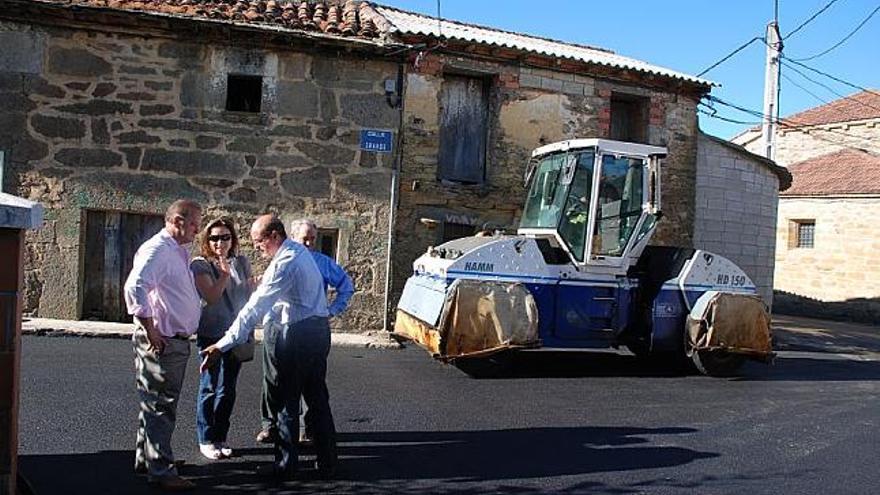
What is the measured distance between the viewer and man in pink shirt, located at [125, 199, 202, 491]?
4.29 metres

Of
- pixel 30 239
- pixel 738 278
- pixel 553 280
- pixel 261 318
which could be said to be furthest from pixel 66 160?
pixel 738 278

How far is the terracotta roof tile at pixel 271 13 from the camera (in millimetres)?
10859

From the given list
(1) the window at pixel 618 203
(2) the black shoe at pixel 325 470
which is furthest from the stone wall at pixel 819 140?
(2) the black shoe at pixel 325 470

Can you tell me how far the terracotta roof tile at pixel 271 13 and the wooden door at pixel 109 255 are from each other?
2.78 meters

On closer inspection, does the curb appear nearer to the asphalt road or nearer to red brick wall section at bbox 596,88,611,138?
the asphalt road

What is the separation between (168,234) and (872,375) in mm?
9202

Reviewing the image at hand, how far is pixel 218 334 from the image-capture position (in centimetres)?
504

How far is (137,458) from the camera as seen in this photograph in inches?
181

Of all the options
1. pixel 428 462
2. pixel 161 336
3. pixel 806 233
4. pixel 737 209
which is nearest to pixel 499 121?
pixel 737 209

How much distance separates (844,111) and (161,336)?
86.6 ft

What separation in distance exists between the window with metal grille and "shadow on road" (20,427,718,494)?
18344 millimetres

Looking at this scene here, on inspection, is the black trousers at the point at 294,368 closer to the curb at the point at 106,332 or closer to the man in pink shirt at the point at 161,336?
the man in pink shirt at the point at 161,336

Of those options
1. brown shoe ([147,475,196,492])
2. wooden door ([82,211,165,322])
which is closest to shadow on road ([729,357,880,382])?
brown shoe ([147,475,196,492])

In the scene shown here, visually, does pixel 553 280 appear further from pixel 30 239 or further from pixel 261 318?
pixel 30 239
